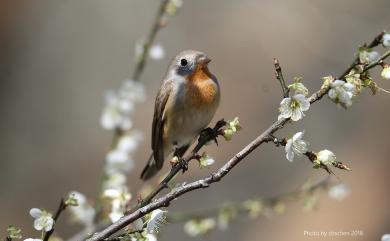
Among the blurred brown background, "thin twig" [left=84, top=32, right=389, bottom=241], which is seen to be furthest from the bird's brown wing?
the blurred brown background

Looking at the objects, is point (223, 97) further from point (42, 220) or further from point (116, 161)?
point (42, 220)

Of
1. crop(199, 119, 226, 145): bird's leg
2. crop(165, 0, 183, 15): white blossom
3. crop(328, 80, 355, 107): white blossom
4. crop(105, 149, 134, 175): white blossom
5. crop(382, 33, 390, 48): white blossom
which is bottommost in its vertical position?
crop(328, 80, 355, 107): white blossom

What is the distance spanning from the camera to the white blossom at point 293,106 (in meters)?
1.71

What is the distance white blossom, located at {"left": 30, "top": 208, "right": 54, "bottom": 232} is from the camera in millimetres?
1794

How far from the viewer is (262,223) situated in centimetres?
576

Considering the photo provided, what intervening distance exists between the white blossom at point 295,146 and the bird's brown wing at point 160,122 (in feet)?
4.65

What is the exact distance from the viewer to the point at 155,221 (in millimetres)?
1800

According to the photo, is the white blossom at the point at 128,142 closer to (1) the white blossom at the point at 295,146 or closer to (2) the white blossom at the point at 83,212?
(2) the white blossom at the point at 83,212

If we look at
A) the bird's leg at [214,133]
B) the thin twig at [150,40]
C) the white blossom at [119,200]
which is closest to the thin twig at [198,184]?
the bird's leg at [214,133]

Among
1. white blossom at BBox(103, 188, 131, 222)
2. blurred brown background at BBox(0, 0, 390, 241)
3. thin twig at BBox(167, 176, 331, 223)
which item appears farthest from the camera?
blurred brown background at BBox(0, 0, 390, 241)

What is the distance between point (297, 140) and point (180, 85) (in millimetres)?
1361

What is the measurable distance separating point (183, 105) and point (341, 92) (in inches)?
55.2

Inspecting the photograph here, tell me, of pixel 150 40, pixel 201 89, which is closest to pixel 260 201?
pixel 201 89

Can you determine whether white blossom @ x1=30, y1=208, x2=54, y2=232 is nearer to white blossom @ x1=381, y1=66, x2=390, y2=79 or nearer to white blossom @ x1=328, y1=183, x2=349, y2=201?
white blossom @ x1=381, y1=66, x2=390, y2=79
